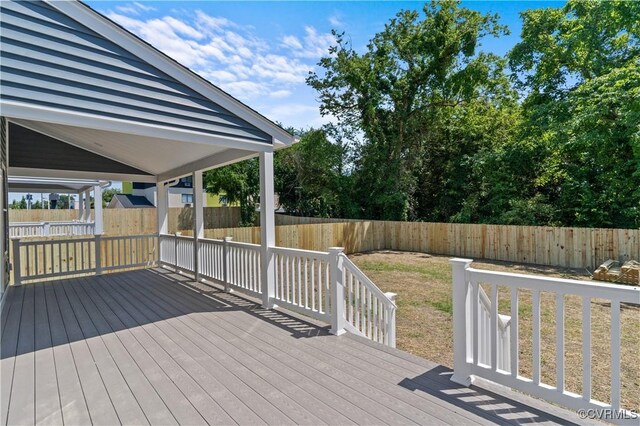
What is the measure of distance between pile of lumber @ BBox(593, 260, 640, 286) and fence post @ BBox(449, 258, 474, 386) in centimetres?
779

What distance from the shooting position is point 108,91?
130 inches

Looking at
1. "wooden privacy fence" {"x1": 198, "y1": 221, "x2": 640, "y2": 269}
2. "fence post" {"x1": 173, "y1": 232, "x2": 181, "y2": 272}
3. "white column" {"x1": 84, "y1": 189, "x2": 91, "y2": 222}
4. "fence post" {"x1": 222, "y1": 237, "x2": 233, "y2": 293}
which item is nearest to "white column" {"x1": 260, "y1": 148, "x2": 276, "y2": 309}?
"fence post" {"x1": 222, "y1": 237, "x2": 233, "y2": 293}

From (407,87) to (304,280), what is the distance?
486 inches

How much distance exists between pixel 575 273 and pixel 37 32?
11858mm

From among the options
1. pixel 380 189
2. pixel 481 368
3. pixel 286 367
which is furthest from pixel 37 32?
pixel 380 189

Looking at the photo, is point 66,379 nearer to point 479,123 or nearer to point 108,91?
point 108,91

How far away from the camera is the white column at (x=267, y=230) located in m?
4.58

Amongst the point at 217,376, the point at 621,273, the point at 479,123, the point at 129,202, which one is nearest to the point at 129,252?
the point at 217,376

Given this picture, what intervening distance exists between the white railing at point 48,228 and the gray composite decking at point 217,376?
926cm

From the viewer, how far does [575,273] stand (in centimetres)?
891

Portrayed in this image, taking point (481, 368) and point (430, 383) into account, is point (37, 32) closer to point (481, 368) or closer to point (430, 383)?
point (430, 383)

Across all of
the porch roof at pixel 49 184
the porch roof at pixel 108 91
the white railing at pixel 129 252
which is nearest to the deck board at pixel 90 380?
the porch roof at pixel 108 91

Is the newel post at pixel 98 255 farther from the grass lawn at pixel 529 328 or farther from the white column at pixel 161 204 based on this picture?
the grass lawn at pixel 529 328

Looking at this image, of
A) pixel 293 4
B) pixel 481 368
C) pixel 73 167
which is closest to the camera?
pixel 481 368
